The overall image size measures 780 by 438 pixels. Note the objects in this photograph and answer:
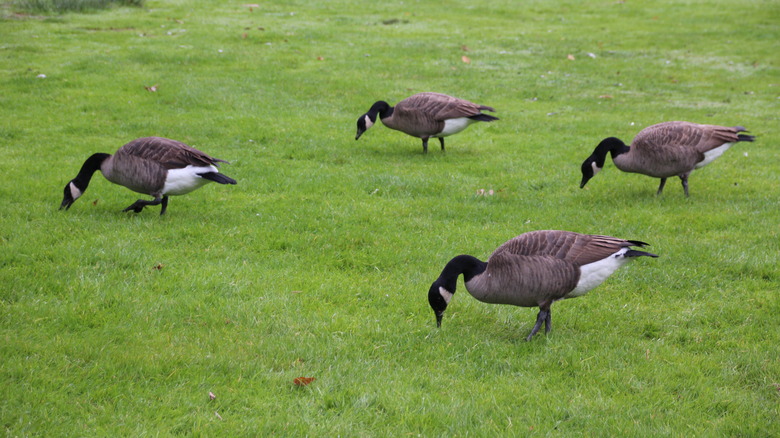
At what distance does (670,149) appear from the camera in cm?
1005

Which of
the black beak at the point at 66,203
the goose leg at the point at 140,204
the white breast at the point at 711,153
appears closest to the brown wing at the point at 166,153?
the goose leg at the point at 140,204

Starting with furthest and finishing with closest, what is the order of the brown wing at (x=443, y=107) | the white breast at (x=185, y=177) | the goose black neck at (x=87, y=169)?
the brown wing at (x=443, y=107) → the goose black neck at (x=87, y=169) → the white breast at (x=185, y=177)

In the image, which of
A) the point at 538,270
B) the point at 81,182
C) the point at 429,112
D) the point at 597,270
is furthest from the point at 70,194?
the point at 597,270

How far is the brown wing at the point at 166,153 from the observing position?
29.3ft

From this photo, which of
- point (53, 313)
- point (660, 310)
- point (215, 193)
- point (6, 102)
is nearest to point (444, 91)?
point (215, 193)

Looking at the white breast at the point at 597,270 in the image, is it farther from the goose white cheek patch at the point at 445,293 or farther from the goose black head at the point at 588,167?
the goose black head at the point at 588,167

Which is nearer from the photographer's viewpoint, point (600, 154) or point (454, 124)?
point (600, 154)

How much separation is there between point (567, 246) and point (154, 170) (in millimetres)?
5463

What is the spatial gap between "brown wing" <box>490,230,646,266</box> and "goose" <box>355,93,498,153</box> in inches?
255

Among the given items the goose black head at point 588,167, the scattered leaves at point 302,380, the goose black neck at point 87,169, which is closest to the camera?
the scattered leaves at point 302,380

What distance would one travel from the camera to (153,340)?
19.5 ft

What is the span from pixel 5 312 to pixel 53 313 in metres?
0.41

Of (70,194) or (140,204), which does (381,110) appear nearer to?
(140,204)

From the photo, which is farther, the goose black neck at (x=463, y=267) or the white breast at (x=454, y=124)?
the white breast at (x=454, y=124)
